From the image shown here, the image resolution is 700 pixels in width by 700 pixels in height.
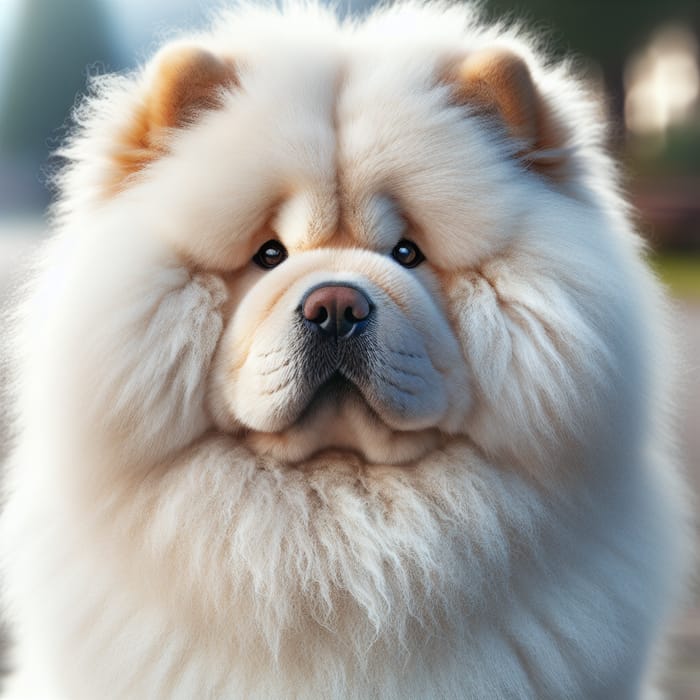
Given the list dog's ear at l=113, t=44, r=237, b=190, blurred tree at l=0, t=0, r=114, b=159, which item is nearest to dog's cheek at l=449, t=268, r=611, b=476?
dog's ear at l=113, t=44, r=237, b=190

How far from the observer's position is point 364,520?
7.29 ft

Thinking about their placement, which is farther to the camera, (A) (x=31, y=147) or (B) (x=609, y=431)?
(A) (x=31, y=147)

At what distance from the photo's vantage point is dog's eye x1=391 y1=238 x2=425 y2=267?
230 cm

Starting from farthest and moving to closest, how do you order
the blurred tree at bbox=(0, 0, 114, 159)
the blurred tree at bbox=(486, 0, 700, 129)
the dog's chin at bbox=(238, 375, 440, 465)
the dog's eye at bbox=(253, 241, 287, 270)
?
the blurred tree at bbox=(486, 0, 700, 129)
the blurred tree at bbox=(0, 0, 114, 159)
the dog's eye at bbox=(253, 241, 287, 270)
the dog's chin at bbox=(238, 375, 440, 465)

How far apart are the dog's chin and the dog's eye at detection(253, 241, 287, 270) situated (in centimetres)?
33

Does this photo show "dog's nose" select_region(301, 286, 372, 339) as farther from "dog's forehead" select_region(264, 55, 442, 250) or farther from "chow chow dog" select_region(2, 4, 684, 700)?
"dog's forehead" select_region(264, 55, 442, 250)

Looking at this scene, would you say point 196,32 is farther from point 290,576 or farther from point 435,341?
point 290,576

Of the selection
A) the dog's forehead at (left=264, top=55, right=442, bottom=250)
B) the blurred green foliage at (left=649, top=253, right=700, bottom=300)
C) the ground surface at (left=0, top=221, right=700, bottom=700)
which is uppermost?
the dog's forehead at (left=264, top=55, right=442, bottom=250)

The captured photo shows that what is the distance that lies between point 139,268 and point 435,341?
2.26 feet

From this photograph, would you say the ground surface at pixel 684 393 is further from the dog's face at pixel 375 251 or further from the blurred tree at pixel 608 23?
the blurred tree at pixel 608 23

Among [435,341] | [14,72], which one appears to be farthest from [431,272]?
[14,72]

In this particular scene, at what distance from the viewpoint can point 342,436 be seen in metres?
2.24

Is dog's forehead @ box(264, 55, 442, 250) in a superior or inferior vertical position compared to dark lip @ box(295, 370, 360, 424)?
superior

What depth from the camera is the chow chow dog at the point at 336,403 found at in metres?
2.21
